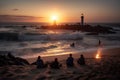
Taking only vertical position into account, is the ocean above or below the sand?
below

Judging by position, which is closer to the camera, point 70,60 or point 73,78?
point 73,78

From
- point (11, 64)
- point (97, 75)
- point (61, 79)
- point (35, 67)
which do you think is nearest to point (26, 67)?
point (35, 67)

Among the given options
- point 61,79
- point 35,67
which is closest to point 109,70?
point 61,79

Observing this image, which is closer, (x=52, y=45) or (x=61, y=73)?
(x=61, y=73)

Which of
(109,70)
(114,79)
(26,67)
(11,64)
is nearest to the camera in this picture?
(114,79)

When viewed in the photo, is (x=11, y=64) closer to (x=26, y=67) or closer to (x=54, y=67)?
(x=26, y=67)

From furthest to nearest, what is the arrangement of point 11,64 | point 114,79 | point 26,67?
point 11,64 → point 26,67 → point 114,79

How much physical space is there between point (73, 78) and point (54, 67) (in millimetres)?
2302

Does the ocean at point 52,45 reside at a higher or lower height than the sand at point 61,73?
lower

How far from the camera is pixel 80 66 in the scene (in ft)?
43.6

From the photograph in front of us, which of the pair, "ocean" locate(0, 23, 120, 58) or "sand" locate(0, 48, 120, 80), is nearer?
"sand" locate(0, 48, 120, 80)

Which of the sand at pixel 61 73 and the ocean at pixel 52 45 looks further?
the ocean at pixel 52 45

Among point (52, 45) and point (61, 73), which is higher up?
point (61, 73)

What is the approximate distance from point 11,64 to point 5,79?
321cm
